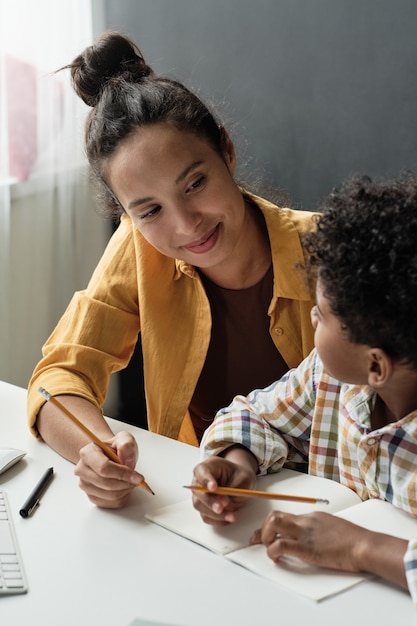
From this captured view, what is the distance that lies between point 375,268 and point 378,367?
15cm

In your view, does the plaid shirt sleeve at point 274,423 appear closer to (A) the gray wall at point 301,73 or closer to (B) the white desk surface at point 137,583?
(B) the white desk surface at point 137,583

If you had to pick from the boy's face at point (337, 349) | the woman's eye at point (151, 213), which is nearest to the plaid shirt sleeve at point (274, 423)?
the boy's face at point (337, 349)

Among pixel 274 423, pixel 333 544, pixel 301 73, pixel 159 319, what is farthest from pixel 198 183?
pixel 301 73

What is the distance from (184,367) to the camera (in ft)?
5.72

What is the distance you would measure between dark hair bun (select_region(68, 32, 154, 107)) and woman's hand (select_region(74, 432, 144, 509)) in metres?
0.78

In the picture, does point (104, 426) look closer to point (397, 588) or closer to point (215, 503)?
point (215, 503)

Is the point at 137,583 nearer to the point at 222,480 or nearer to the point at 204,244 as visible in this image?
the point at 222,480

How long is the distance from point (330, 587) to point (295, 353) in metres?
0.78

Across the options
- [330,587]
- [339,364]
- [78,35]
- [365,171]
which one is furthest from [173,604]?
[78,35]

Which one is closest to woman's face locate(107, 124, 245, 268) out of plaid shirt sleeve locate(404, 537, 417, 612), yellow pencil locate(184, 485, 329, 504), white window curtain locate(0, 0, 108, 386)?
yellow pencil locate(184, 485, 329, 504)

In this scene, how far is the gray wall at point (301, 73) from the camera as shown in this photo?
8.20 ft

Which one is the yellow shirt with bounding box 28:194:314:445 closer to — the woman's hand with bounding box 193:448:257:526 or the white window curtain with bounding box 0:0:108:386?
the woman's hand with bounding box 193:448:257:526

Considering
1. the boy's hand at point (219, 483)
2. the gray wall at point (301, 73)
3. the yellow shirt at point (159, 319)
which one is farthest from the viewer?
the gray wall at point (301, 73)

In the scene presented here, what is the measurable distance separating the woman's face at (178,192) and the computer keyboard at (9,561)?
0.61 m
